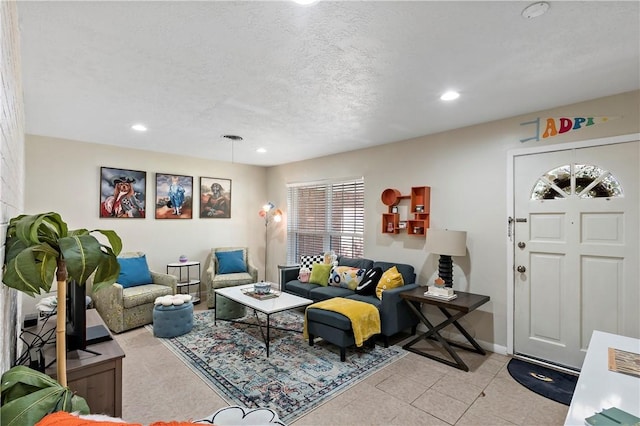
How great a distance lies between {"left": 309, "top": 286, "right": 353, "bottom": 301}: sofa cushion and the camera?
13.1ft

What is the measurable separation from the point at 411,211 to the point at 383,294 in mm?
1205

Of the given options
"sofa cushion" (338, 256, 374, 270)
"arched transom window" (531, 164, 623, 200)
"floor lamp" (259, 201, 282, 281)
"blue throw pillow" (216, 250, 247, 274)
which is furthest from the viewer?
"floor lamp" (259, 201, 282, 281)

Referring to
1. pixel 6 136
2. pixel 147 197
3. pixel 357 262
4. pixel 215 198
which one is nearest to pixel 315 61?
pixel 6 136

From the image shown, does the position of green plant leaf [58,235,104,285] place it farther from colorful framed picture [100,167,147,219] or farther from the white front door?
colorful framed picture [100,167,147,219]

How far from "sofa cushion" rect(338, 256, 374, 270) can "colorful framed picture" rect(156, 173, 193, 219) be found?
2793 millimetres

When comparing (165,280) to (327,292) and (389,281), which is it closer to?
(327,292)

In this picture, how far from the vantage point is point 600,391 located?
4.42ft

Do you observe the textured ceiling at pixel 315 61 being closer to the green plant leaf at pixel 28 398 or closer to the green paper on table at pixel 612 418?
the green plant leaf at pixel 28 398

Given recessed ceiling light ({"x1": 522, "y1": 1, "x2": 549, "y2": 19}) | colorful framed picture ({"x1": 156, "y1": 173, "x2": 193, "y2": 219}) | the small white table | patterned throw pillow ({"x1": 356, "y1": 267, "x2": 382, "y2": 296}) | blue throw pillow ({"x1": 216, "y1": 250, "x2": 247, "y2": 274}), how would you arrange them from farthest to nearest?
blue throw pillow ({"x1": 216, "y1": 250, "x2": 247, "y2": 274})
colorful framed picture ({"x1": 156, "y1": 173, "x2": 193, "y2": 219})
patterned throw pillow ({"x1": 356, "y1": 267, "x2": 382, "y2": 296})
recessed ceiling light ({"x1": 522, "y1": 1, "x2": 549, "y2": 19})
the small white table

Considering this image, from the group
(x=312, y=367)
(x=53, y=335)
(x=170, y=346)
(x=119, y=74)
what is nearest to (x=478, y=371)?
(x=312, y=367)

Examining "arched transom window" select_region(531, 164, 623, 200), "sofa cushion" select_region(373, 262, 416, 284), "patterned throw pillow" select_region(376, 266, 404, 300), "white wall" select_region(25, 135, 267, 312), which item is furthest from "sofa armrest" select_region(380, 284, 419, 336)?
"white wall" select_region(25, 135, 267, 312)

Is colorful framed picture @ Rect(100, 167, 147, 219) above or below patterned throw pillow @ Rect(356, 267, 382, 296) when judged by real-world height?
above

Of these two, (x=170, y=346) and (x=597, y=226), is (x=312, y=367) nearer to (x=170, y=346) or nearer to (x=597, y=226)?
(x=170, y=346)

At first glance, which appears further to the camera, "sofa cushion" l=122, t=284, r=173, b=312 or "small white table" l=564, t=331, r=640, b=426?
"sofa cushion" l=122, t=284, r=173, b=312
